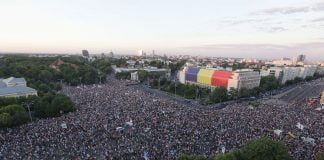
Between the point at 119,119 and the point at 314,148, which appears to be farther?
the point at 119,119

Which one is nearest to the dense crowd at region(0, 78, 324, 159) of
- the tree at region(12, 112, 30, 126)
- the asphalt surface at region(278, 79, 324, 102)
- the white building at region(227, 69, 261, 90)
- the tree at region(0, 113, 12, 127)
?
the tree at region(0, 113, 12, 127)

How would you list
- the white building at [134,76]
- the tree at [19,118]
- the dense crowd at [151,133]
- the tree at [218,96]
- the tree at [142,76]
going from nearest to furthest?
1. the dense crowd at [151,133]
2. the tree at [19,118]
3. the tree at [218,96]
4. the tree at [142,76]
5. the white building at [134,76]

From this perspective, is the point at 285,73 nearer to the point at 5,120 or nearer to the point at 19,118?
the point at 19,118

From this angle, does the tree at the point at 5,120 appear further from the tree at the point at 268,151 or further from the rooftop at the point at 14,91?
the tree at the point at 268,151

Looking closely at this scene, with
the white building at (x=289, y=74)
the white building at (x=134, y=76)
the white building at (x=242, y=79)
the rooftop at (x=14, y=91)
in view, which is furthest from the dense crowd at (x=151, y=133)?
the white building at (x=289, y=74)

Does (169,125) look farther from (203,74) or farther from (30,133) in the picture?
(203,74)

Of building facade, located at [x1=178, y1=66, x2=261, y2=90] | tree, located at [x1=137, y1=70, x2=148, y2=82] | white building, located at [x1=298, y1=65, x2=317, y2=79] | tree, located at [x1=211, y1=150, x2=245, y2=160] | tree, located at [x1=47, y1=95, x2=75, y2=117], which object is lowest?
white building, located at [x1=298, y1=65, x2=317, y2=79]

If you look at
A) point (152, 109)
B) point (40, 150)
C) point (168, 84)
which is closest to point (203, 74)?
point (168, 84)

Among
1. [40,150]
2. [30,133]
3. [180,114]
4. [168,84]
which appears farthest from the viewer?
[168,84]

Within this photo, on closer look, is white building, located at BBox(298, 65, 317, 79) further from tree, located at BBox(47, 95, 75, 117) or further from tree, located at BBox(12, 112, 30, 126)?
tree, located at BBox(12, 112, 30, 126)
